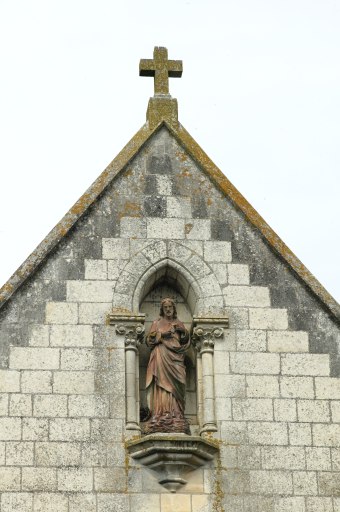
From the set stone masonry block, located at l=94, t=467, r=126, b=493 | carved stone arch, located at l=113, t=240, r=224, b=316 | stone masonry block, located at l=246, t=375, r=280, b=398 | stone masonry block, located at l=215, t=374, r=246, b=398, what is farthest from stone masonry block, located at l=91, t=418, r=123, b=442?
stone masonry block, located at l=246, t=375, r=280, b=398

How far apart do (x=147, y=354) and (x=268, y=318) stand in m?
1.42

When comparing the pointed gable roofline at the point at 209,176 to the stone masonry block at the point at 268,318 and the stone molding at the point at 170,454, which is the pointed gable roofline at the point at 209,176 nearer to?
the stone masonry block at the point at 268,318

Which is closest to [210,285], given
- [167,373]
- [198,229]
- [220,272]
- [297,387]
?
[220,272]

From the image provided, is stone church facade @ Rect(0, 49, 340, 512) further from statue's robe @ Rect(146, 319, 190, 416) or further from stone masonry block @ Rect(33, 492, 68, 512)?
statue's robe @ Rect(146, 319, 190, 416)

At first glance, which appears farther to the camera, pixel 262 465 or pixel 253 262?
pixel 253 262

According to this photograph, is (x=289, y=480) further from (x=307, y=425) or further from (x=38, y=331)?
(x=38, y=331)

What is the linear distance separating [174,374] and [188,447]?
3.16ft

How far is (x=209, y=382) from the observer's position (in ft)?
58.9

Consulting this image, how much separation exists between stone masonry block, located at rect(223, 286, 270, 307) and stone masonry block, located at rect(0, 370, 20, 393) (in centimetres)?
254

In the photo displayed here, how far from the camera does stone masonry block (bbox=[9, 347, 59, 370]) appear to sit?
17797mm

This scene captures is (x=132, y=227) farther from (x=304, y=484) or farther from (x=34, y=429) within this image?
(x=304, y=484)

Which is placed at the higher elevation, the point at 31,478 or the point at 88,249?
the point at 88,249

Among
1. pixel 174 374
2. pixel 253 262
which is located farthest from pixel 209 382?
pixel 253 262

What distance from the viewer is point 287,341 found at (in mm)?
18281
